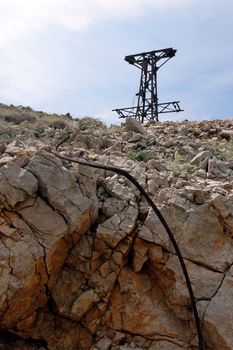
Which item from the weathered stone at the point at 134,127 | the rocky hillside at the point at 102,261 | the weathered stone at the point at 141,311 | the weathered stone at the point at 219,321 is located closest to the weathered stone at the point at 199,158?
the rocky hillside at the point at 102,261

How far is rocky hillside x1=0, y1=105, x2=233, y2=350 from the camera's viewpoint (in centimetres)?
564

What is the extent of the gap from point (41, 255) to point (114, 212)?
1194 millimetres

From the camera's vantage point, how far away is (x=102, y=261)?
19.7 feet

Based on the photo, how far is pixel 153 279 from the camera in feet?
20.0

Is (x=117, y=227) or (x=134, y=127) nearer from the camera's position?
(x=117, y=227)

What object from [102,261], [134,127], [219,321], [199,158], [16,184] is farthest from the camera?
[134,127]

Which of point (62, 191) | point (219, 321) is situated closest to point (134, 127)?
point (62, 191)

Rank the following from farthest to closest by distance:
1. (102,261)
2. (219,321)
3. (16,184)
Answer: (102,261) → (16,184) → (219,321)

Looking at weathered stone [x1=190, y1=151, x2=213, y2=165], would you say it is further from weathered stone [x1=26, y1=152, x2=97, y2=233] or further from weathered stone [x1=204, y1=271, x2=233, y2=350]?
weathered stone [x1=204, y1=271, x2=233, y2=350]

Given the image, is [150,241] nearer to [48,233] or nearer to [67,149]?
[48,233]

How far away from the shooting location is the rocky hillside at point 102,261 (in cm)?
564

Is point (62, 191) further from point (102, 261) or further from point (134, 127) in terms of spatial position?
point (134, 127)

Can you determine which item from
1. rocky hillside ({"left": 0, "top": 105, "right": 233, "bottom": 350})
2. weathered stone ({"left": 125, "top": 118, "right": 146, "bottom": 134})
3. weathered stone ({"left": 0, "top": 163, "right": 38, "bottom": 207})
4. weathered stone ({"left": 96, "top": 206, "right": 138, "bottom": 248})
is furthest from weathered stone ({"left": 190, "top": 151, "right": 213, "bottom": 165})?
weathered stone ({"left": 0, "top": 163, "right": 38, "bottom": 207})

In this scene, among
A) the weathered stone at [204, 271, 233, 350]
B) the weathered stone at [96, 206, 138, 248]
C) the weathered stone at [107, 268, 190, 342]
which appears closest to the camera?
the weathered stone at [204, 271, 233, 350]
